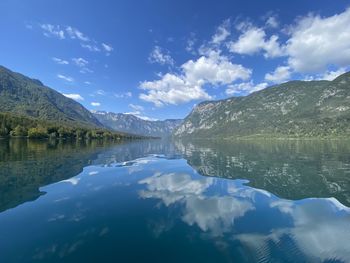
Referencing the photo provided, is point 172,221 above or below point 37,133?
below

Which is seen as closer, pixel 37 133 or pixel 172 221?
pixel 172 221

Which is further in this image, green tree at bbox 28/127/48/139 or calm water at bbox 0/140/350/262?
green tree at bbox 28/127/48/139

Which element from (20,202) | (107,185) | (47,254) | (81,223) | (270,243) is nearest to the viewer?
(47,254)

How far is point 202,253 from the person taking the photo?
14.8 metres

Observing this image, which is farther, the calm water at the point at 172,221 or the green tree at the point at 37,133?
the green tree at the point at 37,133

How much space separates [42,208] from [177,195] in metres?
13.8

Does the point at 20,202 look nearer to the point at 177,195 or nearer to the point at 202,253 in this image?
the point at 177,195

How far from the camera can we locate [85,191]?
3084 centimetres

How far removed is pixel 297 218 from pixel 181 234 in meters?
11.2

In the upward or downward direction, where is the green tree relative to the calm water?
upward

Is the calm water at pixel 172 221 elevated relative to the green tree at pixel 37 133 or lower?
lower

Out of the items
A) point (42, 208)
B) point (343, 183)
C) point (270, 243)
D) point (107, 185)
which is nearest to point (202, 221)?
point (270, 243)

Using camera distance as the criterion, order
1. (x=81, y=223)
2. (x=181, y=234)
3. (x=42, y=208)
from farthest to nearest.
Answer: (x=42, y=208) < (x=81, y=223) < (x=181, y=234)

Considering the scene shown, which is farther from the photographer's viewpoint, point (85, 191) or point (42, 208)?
point (85, 191)
